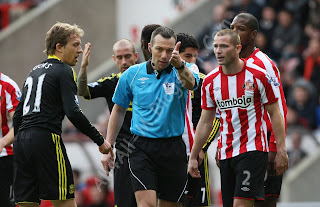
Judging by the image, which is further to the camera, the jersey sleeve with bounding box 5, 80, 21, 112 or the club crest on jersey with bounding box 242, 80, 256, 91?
the jersey sleeve with bounding box 5, 80, 21, 112

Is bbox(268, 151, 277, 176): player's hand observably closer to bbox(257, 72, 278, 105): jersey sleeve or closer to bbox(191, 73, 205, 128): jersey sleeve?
bbox(257, 72, 278, 105): jersey sleeve

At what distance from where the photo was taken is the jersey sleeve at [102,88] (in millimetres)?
8164

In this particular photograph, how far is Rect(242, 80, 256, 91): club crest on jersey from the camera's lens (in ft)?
23.4

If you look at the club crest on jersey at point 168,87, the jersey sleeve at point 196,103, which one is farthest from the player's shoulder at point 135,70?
the jersey sleeve at point 196,103

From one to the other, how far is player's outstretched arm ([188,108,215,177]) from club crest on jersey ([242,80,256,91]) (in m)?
0.49

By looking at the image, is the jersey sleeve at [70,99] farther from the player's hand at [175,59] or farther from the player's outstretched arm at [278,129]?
the player's outstretched arm at [278,129]

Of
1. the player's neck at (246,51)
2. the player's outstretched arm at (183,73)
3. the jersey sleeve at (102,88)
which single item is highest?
the player's neck at (246,51)

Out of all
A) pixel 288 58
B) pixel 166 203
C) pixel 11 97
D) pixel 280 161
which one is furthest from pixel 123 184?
pixel 288 58

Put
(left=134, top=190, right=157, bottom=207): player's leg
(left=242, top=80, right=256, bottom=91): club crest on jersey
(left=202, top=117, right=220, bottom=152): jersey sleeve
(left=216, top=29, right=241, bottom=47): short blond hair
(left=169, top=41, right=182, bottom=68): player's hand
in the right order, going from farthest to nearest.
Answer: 1. (left=202, top=117, right=220, bottom=152): jersey sleeve
2. (left=216, top=29, right=241, bottom=47): short blond hair
3. (left=242, top=80, right=256, bottom=91): club crest on jersey
4. (left=134, top=190, right=157, bottom=207): player's leg
5. (left=169, top=41, right=182, bottom=68): player's hand

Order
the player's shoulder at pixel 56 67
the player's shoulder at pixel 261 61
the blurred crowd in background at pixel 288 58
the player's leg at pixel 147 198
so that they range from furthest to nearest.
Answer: the blurred crowd in background at pixel 288 58 → the player's shoulder at pixel 261 61 → the player's shoulder at pixel 56 67 → the player's leg at pixel 147 198

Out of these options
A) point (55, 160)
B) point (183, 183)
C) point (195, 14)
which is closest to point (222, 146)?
point (183, 183)

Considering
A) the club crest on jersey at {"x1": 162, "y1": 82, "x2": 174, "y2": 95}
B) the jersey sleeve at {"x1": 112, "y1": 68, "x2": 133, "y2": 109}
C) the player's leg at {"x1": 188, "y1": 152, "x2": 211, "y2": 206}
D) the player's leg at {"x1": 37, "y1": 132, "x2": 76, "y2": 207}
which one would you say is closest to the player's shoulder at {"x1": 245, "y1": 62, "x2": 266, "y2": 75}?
the club crest on jersey at {"x1": 162, "y1": 82, "x2": 174, "y2": 95}

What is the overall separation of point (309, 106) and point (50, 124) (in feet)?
23.6

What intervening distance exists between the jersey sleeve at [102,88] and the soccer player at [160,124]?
3.33 ft
